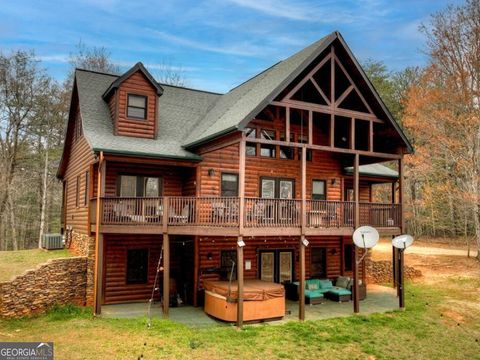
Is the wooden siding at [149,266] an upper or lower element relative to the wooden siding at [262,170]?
lower

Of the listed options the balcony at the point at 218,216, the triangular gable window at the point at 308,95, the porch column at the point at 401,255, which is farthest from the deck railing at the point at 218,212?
the triangular gable window at the point at 308,95

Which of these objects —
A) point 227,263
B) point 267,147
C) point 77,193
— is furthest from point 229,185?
point 77,193

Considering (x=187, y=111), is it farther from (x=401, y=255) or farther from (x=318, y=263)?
(x=401, y=255)

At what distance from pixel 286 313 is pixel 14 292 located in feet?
31.9

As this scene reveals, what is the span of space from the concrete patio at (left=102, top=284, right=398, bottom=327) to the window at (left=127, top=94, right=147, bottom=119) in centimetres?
804

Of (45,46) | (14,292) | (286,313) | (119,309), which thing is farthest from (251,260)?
(45,46)

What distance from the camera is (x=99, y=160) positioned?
14.4 m

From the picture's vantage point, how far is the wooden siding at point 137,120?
16781 millimetres

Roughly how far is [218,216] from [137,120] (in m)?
6.27

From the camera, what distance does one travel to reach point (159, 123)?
18.4m

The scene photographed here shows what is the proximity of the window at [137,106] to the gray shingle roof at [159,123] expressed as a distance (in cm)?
101

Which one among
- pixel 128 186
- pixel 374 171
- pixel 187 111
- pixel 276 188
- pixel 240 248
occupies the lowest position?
pixel 240 248

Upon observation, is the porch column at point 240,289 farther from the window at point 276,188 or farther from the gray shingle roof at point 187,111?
the window at point 276,188

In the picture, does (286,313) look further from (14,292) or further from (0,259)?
(0,259)
